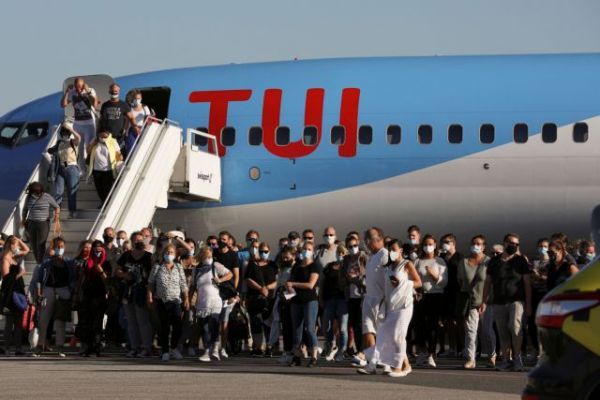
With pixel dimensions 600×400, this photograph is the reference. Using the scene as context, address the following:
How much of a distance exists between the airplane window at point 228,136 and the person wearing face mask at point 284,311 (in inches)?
222

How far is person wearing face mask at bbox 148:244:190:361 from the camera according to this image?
21.3 meters


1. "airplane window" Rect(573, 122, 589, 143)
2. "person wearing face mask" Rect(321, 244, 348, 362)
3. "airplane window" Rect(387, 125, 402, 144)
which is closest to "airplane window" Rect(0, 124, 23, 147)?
"airplane window" Rect(387, 125, 402, 144)

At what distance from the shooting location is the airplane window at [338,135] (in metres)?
27.1

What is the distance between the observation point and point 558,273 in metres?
19.2

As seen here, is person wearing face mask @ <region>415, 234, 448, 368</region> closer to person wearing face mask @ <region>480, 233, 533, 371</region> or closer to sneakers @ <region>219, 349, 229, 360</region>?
person wearing face mask @ <region>480, 233, 533, 371</region>

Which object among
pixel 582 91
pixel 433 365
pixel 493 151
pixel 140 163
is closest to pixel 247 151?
pixel 140 163

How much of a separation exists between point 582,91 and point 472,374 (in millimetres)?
9915

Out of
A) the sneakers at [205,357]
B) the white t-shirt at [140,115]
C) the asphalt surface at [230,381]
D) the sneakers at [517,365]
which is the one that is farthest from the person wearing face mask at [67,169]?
the sneakers at [517,365]

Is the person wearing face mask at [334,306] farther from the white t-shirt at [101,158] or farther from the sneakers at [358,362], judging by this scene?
the white t-shirt at [101,158]

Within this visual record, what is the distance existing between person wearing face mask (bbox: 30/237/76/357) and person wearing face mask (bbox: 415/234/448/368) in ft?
18.5

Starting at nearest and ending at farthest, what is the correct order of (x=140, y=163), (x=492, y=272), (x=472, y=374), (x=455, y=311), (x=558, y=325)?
1. (x=558, y=325)
2. (x=472, y=374)
3. (x=492, y=272)
4. (x=455, y=311)
5. (x=140, y=163)

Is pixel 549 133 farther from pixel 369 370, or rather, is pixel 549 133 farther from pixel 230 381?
pixel 230 381

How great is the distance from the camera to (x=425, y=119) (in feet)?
88.3

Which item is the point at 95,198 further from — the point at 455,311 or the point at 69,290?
the point at 455,311
